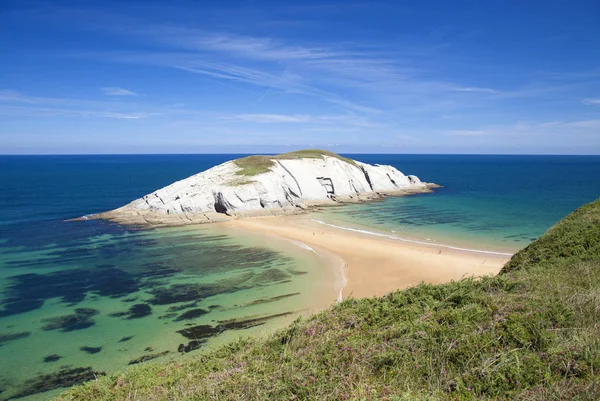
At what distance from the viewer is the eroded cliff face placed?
47.9 metres

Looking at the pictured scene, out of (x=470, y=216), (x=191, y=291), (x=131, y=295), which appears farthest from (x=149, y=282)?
(x=470, y=216)

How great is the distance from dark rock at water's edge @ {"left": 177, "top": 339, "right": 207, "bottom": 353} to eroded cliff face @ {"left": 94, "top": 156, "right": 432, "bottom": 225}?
29791mm

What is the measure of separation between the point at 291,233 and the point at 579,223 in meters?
26.1

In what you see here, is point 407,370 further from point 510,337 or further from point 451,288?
point 451,288

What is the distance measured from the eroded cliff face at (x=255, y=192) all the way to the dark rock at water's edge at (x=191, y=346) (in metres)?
29.8

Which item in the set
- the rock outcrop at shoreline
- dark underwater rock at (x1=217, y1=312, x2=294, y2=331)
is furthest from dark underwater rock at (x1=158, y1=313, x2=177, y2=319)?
the rock outcrop at shoreline

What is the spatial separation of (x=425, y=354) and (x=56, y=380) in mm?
13391

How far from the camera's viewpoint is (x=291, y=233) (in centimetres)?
3841

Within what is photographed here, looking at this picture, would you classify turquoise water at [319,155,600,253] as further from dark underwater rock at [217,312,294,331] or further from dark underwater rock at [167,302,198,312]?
dark underwater rock at [167,302,198,312]

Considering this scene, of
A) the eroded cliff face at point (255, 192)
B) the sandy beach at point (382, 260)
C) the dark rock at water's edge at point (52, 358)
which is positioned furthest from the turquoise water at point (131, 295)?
the eroded cliff face at point (255, 192)

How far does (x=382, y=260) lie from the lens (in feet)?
90.6

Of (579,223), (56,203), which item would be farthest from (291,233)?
(56,203)

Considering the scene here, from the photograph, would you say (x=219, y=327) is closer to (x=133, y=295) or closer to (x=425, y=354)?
(x=133, y=295)

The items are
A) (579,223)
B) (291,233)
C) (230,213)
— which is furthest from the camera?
(230,213)
